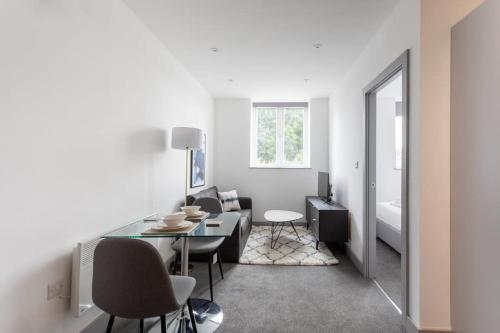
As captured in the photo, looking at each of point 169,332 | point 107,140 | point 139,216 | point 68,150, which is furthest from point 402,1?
point 169,332

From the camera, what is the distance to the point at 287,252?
339 centimetres

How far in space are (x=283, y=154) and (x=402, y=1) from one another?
3411 mm

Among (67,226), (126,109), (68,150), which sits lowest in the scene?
(67,226)

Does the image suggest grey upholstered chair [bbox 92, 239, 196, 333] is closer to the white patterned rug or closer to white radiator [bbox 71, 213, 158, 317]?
white radiator [bbox 71, 213, 158, 317]

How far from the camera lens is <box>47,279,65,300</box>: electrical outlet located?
4.50ft

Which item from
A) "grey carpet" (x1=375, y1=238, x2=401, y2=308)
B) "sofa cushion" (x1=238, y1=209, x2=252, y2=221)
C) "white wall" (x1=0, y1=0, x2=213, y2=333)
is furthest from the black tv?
"white wall" (x1=0, y1=0, x2=213, y2=333)

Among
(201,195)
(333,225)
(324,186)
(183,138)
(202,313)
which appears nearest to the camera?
(202,313)

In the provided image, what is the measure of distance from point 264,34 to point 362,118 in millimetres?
1466

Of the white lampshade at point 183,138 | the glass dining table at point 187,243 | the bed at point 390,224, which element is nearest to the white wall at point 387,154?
the bed at point 390,224

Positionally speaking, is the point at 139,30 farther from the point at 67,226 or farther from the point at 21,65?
the point at 67,226

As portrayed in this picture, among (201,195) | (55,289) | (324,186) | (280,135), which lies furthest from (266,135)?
(55,289)

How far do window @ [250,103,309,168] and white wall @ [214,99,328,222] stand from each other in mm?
235

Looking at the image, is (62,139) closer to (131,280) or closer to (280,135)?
(131,280)

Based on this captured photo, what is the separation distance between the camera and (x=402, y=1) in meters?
1.90
